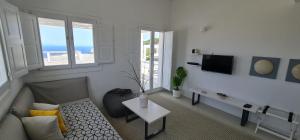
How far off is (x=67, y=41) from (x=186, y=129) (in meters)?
2.95

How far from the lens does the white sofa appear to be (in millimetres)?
1204

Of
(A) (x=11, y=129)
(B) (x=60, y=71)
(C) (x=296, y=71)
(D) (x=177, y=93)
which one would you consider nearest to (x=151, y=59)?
(D) (x=177, y=93)

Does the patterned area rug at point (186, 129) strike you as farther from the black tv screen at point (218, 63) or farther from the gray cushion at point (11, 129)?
the gray cushion at point (11, 129)

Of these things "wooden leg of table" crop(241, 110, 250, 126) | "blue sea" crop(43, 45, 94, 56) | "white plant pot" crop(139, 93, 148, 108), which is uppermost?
"blue sea" crop(43, 45, 94, 56)

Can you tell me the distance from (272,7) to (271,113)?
196 cm

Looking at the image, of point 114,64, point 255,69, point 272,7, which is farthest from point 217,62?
point 114,64

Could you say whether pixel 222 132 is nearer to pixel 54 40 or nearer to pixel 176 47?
pixel 176 47

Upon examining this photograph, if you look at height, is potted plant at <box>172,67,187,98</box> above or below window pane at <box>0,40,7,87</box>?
below

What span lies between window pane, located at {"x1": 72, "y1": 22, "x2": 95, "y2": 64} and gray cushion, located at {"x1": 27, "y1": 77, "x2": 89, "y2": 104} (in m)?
0.45

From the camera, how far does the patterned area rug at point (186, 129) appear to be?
231cm

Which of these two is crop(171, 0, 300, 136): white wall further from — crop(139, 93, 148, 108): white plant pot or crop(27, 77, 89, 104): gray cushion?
crop(27, 77, 89, 104): gray cushion

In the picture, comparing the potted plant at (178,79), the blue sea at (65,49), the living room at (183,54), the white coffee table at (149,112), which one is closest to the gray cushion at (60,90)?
the living room at (183,54)

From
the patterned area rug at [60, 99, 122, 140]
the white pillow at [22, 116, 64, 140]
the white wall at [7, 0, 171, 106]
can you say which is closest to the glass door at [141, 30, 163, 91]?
the white wall at [7, 0, 171, 106]

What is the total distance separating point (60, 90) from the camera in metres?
2.54
